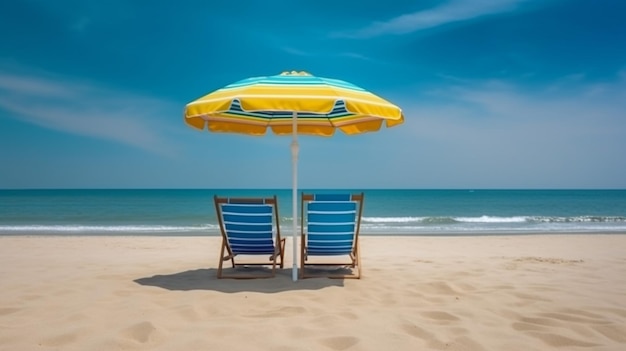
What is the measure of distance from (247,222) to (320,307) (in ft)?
5.00

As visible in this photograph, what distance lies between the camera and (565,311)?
338 cm

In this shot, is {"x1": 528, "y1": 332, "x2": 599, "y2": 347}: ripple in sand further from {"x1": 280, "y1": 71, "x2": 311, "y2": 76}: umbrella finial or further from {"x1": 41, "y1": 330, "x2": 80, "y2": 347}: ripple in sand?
{"x1": 280, "y1": 71, "x2": 311, "y2": 76}: umbrella finial

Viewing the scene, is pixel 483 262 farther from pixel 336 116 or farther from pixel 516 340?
pixel 516 340

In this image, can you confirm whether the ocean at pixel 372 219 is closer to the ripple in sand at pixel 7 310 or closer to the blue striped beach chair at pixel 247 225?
the blue striped beach chair at pixel 247 225

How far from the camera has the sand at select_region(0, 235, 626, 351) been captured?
274cm

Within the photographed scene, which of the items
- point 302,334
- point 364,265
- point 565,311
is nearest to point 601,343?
point 565,311

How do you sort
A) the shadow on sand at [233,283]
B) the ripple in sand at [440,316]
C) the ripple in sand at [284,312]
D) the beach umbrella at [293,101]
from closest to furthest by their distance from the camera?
the ripple in sand at [440,316] < the ripple in sand at [284,312] < the beach umbrella at [293,101] < the shadow on sand at [233,283]

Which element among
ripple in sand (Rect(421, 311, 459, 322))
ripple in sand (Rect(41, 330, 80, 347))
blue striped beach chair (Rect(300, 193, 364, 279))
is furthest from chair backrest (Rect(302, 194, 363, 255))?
ripple in sand (Rect(41, 330, 80, 347))

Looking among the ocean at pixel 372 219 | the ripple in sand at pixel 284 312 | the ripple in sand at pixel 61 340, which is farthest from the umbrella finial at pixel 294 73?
the ocean at pixel 372 219

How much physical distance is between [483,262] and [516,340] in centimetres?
340

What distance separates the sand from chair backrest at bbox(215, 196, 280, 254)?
46cm

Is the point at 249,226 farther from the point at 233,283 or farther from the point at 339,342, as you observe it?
the point at 339,342

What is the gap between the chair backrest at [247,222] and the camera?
15.3 ft

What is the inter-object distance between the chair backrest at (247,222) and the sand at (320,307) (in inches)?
18.0
